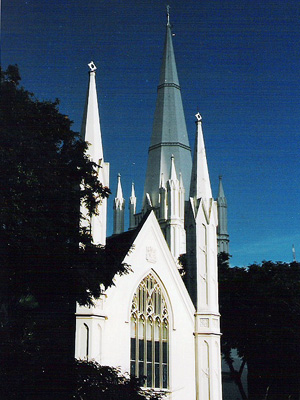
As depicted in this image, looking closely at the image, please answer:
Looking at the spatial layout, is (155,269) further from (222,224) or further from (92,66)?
(222,224)

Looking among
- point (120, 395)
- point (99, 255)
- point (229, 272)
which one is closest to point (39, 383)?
point (120, 395)

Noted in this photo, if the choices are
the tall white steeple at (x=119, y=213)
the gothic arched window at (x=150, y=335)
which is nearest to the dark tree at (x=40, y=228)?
the gothic arched window at (x=150, y=335)

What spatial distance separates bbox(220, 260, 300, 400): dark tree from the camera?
38.6 m

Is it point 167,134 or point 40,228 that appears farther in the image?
point 167,134

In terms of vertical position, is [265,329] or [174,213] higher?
[174,213]

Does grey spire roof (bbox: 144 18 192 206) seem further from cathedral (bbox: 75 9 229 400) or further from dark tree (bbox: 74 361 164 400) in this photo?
dark tree (bbox: 74 361 164 400)

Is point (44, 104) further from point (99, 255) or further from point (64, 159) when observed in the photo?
point (99, 255)

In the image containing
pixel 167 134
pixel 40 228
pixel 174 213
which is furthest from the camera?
pixel 167 134

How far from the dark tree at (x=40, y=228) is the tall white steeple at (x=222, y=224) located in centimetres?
6792

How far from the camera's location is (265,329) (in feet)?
129

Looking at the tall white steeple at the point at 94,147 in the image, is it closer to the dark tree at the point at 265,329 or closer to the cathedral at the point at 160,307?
the cathedral at the point at 160,307

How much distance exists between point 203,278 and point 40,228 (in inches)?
513

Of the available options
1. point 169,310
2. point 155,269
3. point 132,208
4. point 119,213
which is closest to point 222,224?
point 132,208

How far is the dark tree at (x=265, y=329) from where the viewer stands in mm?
38625
